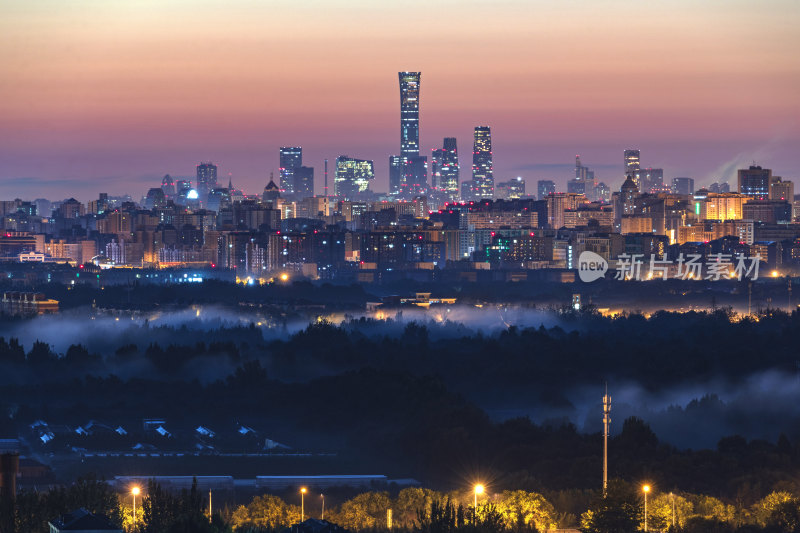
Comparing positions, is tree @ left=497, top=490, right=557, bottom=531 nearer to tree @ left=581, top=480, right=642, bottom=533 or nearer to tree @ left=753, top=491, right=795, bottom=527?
tree @ left=581, top=480, right=642, bottom=533

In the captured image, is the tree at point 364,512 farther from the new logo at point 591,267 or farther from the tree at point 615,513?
the new logo at point 591,267

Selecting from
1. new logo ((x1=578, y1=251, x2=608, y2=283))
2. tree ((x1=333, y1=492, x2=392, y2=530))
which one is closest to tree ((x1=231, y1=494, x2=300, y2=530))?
tree ((x1=333, y1=492, x2=392, y2=530))

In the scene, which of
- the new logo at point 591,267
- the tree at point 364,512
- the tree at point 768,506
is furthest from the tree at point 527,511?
the new logo at point 591,267

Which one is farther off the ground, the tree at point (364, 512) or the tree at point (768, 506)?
the tree at point (768, 506)

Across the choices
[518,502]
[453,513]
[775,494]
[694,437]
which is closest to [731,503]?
[775,494]

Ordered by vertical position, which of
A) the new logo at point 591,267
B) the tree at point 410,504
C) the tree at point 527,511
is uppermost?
the new logo at point 591,267

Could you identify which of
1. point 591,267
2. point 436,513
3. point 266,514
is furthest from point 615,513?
point 591,267
